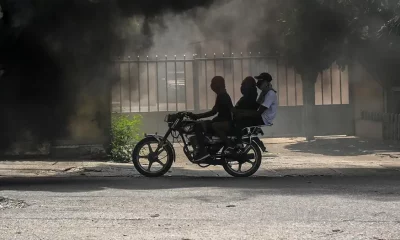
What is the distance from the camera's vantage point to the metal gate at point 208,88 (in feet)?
50.1

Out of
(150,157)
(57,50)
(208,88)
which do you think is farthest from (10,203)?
(208,88)

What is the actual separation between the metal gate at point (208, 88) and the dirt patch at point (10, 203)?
781cm

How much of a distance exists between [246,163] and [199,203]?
2.61 metres

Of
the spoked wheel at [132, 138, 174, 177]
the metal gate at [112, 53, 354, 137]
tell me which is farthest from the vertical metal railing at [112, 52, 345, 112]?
the spoked wheel at [132, 138, 174, 177]

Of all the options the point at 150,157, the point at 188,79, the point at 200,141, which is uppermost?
the point at 188,79

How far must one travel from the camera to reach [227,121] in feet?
30.7

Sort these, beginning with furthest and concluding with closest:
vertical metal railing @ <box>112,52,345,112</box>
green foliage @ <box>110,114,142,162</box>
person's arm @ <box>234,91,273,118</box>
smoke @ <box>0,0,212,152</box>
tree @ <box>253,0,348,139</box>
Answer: vertical metal railing @ <box>112,52,345,112</box>
tree @ <box>253,0,348,139</box>
green foliage @ <box>110,114,142,162</box>
smoke @ <box>0,0,212,152</box>
person's arm @ <box>234,91,273,118</box>

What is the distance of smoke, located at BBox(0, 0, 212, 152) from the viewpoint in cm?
988

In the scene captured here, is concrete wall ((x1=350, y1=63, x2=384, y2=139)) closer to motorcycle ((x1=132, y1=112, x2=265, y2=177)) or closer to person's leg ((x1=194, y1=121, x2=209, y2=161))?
motorcycle ((x1=132, y1=112, x2=265, y2=177))

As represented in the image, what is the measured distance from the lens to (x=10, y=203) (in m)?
6.95

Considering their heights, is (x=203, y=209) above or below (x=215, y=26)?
below

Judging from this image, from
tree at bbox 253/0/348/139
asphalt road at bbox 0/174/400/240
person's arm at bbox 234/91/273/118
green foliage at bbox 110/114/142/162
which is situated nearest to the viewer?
asphalt road at bbox 0/174/400/240

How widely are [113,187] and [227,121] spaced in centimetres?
195

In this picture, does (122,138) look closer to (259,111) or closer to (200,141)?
(200,141)
